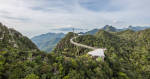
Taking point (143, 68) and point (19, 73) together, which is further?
point (143, 68)

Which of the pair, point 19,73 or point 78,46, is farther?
point 78,46

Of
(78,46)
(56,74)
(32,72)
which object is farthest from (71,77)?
(78,46)

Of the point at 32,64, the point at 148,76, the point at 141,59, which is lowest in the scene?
the point at 148,76

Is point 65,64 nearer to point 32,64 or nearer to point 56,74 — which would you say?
point 56,74

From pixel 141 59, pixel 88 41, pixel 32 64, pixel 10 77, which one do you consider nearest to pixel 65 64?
pixel 32 64

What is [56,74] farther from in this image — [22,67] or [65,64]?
[22,67]

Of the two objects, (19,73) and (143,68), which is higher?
(19,73)

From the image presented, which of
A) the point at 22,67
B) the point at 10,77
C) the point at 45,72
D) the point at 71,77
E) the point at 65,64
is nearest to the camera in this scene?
the point at 10,77

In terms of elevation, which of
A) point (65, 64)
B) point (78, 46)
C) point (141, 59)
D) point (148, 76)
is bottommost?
point (148, 76)

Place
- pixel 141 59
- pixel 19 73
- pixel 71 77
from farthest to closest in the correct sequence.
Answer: pixel 141 59, pixel 71 77, pixel 19 73
